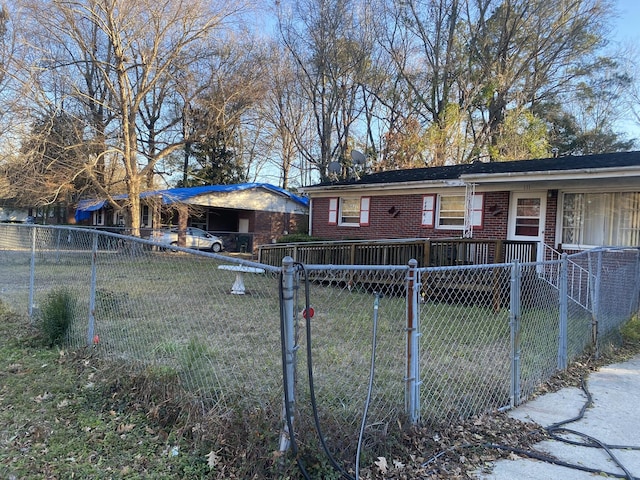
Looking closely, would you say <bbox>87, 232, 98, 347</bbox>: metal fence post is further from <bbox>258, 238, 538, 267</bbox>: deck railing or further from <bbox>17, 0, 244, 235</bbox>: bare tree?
<bbox>17, 0, 244, 235</bbox>: bare tree

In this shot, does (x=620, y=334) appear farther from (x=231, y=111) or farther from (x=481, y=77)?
(x=481, y=77)

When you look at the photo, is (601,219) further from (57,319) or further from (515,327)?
(57,319)

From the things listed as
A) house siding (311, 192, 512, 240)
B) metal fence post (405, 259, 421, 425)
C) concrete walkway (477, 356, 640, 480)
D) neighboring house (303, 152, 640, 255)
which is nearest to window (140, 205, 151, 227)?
house siding (311, 192, 512, 240)

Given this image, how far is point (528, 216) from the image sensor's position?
12.3 m

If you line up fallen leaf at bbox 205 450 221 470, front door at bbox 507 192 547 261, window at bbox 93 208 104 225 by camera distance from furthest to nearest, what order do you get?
window at bbox 93 208 104 225, front door at bbox 507 192 547 261, fallen leaf at bbox 205 450 221 470

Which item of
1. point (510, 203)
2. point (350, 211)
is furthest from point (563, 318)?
point (350, 211)

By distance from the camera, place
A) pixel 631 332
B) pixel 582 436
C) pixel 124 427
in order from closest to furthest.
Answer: pixel 124 427
pixel 582 436
pixel 631 332

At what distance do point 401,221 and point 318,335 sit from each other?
9780mm

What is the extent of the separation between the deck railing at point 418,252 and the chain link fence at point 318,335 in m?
1.73

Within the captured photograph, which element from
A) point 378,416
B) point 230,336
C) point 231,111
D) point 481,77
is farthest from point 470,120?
point 378,416

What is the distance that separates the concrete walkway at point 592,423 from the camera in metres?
3.06

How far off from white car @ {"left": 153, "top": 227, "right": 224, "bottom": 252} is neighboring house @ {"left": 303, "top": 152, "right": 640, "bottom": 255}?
380 inches

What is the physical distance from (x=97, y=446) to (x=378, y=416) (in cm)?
207

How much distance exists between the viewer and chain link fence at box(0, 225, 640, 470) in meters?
3.11
